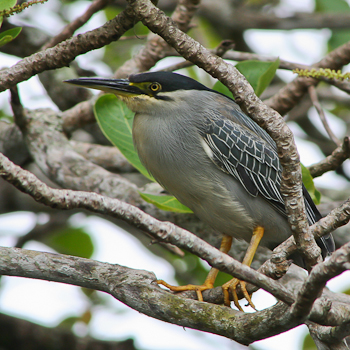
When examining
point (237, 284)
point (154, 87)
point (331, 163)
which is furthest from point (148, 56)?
point (237, 284)

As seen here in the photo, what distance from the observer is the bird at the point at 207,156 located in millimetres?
3211

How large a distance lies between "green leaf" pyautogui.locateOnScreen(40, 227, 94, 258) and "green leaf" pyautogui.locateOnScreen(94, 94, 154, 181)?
5.78 feet

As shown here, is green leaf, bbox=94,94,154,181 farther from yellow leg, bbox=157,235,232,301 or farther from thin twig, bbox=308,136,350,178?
thin twig, bbox=308,136,350,178

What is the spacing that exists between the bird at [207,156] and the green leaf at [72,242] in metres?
2.15

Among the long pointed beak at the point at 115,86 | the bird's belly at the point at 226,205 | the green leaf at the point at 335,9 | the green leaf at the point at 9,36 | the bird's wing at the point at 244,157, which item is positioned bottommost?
the bird's belly at the point at 226,205

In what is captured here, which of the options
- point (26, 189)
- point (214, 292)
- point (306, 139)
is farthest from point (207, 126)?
point (306, 139)

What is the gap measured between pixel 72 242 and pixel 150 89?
257 centimetres

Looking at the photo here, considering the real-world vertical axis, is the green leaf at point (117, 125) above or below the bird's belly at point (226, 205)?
above

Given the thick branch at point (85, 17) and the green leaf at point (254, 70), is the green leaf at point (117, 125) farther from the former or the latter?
the green leaf at point (254, 70)

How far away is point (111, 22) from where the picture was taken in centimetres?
232

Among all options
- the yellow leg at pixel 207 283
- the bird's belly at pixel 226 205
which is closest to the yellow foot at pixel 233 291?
the yellow leg at pixel 207 283

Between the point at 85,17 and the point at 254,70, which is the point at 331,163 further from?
the point at 85,17

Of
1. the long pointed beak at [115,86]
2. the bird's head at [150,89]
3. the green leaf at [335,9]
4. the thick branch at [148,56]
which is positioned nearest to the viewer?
the long pointed beak at [115,86]

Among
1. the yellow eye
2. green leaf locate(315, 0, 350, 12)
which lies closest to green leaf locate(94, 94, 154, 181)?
the yellow eye
